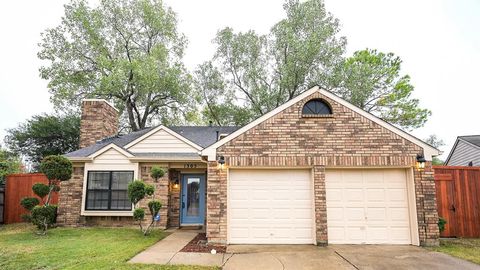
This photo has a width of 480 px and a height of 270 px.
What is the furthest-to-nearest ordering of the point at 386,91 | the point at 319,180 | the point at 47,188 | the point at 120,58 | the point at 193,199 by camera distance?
1. the point at 120,58
2. the point at 386,91
3. the point at 193,199
4. the point at 47,188
5. the point at 319,180

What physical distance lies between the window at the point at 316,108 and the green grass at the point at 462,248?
A: 444cm

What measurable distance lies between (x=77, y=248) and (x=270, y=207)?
5.02 meters

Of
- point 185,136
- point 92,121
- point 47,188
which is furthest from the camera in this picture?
point 185,136

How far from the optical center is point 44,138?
20.7 metres

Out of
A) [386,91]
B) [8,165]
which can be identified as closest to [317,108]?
[386,91]

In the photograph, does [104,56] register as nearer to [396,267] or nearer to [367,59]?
[367,59]

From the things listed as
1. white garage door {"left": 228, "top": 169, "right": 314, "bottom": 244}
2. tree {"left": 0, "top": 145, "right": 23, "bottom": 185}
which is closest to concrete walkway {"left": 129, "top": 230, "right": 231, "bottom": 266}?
white garage door {"left": 228, "top": 169, "right": 314, "bottom": 244}

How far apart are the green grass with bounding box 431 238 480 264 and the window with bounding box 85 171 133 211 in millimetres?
9758

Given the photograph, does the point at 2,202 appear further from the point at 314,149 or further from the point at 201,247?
the point at 314,149

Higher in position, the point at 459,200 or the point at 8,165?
the point at 8,165

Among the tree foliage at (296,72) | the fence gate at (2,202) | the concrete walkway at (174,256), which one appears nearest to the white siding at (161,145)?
the concrete walkway at (174,256)

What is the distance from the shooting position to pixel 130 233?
8.96 m

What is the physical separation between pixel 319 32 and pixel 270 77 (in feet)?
14.7

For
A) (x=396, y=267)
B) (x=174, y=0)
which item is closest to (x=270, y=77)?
(x=174, y=0)
